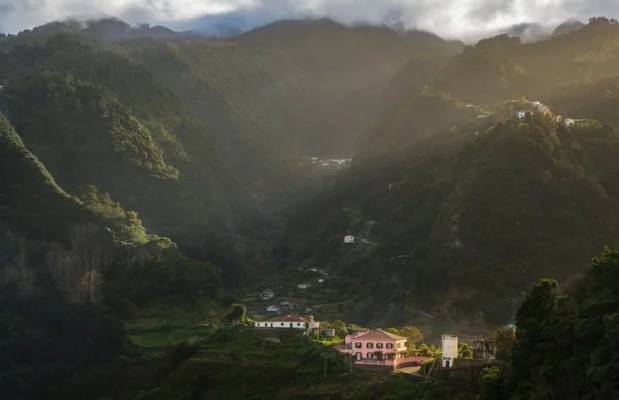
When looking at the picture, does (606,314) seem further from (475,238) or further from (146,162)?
(146,162)

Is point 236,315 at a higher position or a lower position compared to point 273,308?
lower

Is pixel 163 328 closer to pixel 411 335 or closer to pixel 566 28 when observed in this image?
pixel 411 335

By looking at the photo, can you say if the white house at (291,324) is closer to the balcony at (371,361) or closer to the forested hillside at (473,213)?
the balcony at (371,361)

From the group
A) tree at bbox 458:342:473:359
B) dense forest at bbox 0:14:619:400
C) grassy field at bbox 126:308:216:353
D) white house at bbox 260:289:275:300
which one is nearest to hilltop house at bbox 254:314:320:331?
dense forest at bbox 0:14:619:400

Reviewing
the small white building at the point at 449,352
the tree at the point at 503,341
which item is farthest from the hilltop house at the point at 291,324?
the tree at the point at 503,341

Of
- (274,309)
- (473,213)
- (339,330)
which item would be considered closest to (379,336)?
(339,330)

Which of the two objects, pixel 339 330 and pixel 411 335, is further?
pixel 339 330
